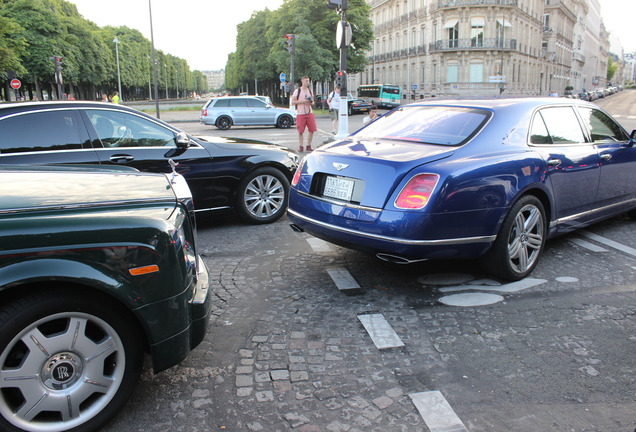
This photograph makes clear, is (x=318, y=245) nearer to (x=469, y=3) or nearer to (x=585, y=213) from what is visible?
(x=585, y=213)

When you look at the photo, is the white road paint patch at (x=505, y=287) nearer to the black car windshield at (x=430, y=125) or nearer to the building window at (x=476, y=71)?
the black car windshield at (x=430, y=125)

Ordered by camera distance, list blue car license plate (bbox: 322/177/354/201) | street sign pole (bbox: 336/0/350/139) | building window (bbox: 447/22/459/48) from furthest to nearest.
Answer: building window (bbox: 447/22/459/48) → street sign pole (bbox: 336/0/350/139) → blue car license plate (bbox: 322/177/354/201)

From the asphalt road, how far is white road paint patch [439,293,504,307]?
2 centimetres

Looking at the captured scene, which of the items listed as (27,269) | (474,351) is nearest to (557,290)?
(474,351)

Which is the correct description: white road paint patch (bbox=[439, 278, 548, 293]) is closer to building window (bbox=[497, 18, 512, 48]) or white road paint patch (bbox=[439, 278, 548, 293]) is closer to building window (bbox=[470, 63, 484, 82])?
building window (bbox=[470, 63, 484, 82])

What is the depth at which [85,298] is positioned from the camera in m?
2.27

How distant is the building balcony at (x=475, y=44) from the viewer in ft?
187

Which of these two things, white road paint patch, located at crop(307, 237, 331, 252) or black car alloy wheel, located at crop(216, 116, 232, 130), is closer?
white road paint patch, located at crop(307, 237, 331, 252)

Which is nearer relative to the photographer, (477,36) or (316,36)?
(316,36)

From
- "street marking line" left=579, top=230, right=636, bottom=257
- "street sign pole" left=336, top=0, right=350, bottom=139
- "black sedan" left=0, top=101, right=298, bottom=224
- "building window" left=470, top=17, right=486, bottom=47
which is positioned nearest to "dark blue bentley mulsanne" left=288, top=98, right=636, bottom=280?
"street marking line" left=579, top=230, right=636, bottom=257

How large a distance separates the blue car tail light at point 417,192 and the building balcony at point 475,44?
58.0 meters

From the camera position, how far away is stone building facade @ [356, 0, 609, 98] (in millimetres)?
57062

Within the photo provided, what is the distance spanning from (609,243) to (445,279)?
7.56 ft

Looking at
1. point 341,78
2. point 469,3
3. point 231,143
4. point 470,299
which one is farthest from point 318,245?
point 469,3
